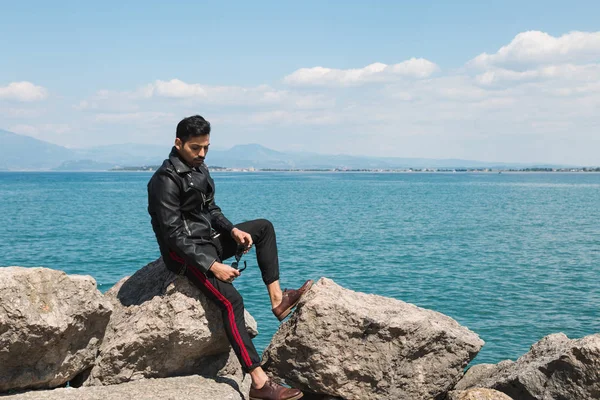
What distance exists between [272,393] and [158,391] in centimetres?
134

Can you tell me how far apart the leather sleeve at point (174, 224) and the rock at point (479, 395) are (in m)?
3.80

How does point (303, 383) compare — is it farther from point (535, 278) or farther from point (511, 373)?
point (535, 278)

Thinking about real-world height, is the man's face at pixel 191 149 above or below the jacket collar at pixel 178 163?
above

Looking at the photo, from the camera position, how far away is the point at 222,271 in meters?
7.04

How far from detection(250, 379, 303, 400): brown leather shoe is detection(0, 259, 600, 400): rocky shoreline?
Answer: 202 mm

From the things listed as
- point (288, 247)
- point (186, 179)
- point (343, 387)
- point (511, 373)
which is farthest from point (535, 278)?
point (186, 179)

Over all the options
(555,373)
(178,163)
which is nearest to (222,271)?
(178,163)

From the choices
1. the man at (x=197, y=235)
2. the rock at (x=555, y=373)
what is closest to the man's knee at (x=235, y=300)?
the man at (x=197, y=235)

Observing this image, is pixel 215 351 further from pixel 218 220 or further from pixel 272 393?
pixel 218 220

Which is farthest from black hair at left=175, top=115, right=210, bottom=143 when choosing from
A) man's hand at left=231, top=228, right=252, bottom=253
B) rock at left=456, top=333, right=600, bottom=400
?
rock at left=456, top=333, right=600, bottom=400

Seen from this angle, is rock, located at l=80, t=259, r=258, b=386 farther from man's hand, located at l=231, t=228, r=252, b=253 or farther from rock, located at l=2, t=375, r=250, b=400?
man's hand, located at l=231, t=228, r=252, b=253

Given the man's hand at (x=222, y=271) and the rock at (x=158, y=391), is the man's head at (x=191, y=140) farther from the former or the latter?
the rock at (x=158, y=391)

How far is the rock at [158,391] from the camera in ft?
22.0

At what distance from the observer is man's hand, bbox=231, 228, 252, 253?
7.56 m
